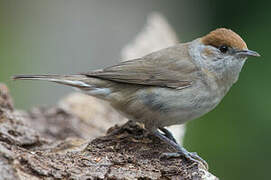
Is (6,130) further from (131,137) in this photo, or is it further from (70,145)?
(131,137)

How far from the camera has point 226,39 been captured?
16.3ft

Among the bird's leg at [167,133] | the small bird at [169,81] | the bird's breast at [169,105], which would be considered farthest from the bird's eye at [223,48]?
the bird's leg at [167,133]

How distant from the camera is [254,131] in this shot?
6.88m

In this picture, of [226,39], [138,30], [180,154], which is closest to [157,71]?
[226,39]

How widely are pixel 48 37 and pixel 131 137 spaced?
7545mm

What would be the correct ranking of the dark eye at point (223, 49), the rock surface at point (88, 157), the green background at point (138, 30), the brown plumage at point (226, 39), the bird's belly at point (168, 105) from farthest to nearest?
the green background at point (138, 30)
the dark eye at point (223, 49)
the brown plumage at point (226, 39)
the bird's belly at point (168, 105)
the rock surface at point (88, 157)

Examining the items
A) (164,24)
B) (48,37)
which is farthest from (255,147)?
(48,37)

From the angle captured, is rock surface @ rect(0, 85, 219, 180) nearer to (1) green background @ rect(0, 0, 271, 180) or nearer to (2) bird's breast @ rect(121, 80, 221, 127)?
(2) bird's breast @ rect(121, 80, 221, 127)

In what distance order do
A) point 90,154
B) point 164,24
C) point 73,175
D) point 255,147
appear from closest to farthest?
point 73,175
point 90,154
point 255,147
point 164,24

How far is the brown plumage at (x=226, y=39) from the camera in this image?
489 centimetres

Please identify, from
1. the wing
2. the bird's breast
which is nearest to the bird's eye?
the wing

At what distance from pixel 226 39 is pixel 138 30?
611 cm

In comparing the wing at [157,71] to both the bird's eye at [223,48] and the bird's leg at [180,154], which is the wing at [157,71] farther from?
the bird's leg at [180,154]

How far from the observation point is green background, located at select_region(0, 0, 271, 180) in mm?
6934
